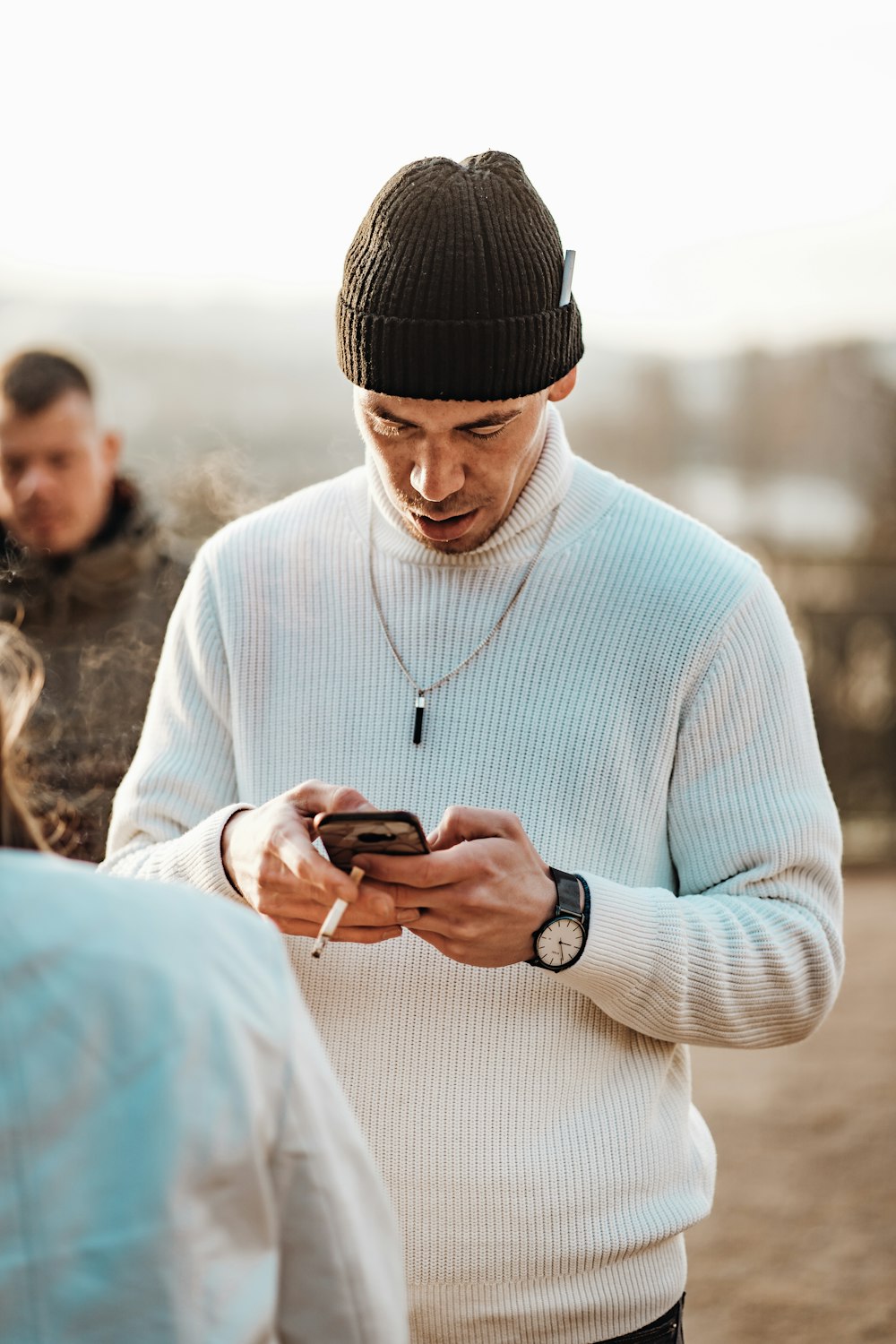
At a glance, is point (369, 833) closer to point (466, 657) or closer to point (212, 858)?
point (212, 858)

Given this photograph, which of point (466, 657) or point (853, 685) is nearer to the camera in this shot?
point (466, 657)

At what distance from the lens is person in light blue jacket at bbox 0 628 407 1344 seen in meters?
1.02

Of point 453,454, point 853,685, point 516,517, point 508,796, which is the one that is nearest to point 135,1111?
point 508,796

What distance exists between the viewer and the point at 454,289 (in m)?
1.88

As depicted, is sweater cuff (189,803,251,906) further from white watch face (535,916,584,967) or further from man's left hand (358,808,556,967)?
white watch face (535,916,584,967)

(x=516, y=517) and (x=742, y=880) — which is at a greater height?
(x=516, y=517)

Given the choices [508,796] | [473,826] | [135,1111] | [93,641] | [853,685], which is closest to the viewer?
[135,1111]

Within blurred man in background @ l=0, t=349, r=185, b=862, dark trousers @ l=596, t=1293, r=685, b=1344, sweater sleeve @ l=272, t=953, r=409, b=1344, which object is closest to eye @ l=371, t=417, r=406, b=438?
sweater sleeve @ l=272, t=953, r=409, b=1344

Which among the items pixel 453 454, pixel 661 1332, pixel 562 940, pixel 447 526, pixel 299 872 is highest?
pixel 453 454

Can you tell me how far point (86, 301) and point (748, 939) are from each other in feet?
19.7

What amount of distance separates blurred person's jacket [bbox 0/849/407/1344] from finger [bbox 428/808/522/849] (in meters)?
0.64

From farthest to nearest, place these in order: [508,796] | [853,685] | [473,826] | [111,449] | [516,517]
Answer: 1. [853,685]
2. [111,449]
3. [516,517]
4. [508,796]
5. [473,826]

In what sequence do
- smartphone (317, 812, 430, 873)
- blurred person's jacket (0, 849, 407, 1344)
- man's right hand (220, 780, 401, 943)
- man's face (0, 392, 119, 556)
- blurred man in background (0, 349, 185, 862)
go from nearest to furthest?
blurred person's jacket (0, 849, 407, 1344)
smartphone (317, 812, 430, 873)
man's right hand (220, 780, 401, 943)
blurred man in background (0, 349, 185, 862)
man's face (0, 392, 119, 556)

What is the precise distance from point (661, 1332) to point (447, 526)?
108 cm
